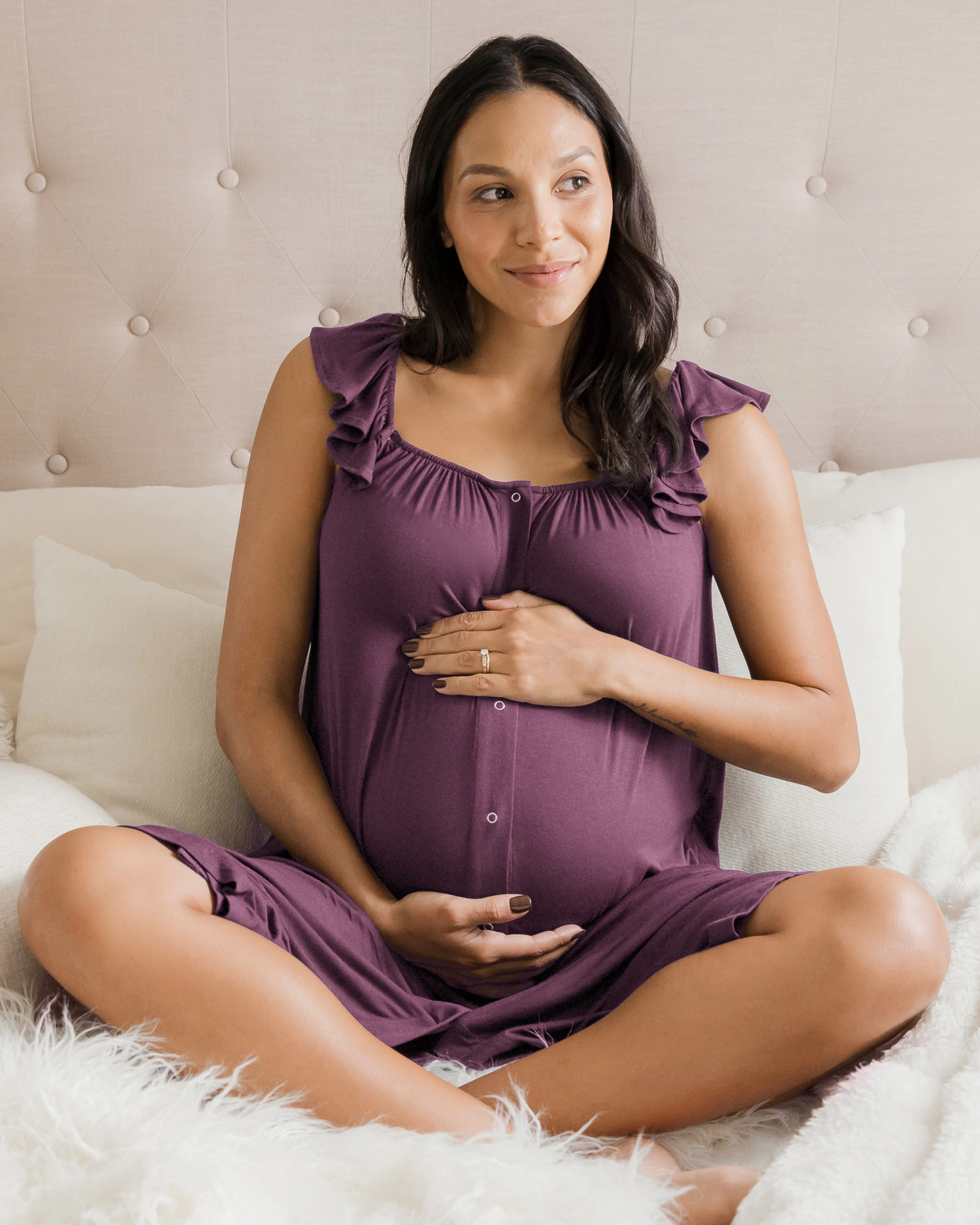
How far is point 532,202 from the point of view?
3.92 feet

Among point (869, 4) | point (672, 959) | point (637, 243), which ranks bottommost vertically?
point (672, 959)

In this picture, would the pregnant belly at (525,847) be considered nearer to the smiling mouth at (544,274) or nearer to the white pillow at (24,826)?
the white pillow at (24,826)

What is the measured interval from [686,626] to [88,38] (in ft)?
4.61

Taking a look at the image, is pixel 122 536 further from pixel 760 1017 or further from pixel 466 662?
pixel 760 1017

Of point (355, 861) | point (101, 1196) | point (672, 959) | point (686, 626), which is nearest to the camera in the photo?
point (101, 1196)

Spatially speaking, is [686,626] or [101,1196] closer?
[101,1196]

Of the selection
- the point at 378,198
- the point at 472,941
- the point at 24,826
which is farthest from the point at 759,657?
the point at 378,198

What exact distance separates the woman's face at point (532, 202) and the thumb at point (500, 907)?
0.65m

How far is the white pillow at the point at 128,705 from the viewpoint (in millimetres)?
1305

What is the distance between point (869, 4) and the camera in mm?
1752

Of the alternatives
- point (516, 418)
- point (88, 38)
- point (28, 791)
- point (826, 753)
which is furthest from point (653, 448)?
point (88, 38)

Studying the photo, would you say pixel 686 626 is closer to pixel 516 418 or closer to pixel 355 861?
pixel 516 418

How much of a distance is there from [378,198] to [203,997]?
137cm

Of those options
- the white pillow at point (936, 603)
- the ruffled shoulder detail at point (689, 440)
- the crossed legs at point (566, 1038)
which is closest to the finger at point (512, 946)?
the crossed legs at point (566, 1038)
